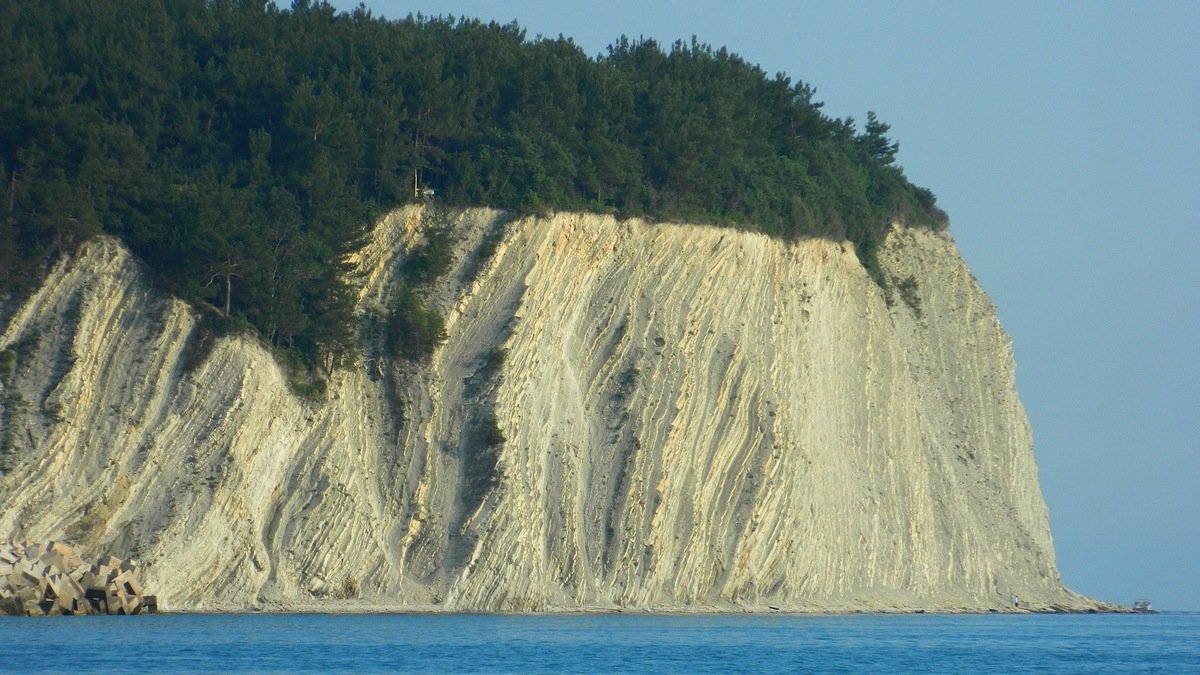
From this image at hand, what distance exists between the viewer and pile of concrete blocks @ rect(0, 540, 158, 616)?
1674 inches

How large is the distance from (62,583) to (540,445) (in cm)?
1511

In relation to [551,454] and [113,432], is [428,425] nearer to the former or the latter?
[551,454]

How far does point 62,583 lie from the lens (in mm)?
43406

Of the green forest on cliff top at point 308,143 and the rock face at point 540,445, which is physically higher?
the green forest on cliff top at point 308,143

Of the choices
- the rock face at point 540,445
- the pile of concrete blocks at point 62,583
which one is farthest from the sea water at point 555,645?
the rock face at point 540,445

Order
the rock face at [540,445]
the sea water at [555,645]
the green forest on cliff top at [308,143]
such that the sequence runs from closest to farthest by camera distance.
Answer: the sea water at [555,645] → the rock face at [540,445] → the green forest on cliff top at [308,143]

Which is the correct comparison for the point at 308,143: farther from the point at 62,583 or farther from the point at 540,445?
the point at 62,583

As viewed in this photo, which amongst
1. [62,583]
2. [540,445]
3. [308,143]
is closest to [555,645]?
[62,583]

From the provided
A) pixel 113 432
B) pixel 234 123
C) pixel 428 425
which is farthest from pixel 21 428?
pixel 234 123

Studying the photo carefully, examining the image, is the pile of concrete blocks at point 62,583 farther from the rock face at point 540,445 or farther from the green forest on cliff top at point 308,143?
the green forest on cliff top at point 308,143

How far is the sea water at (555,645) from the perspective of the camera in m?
35.4

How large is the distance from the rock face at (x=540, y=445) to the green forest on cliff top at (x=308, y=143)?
45.0 inches

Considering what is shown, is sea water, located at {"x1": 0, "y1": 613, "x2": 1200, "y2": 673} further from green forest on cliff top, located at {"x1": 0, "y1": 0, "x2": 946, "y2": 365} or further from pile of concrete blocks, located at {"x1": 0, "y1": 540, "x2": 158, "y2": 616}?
green forest on cliff top, located at {"x1": 0, "y1": 0, "x2": 946, "y2": 365}

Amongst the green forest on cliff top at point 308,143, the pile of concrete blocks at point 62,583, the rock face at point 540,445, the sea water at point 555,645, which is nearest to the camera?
the sea water at point 555,645
